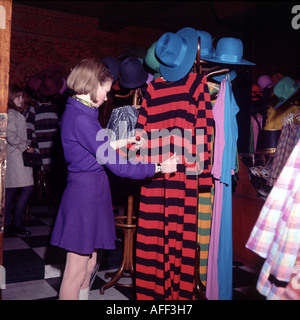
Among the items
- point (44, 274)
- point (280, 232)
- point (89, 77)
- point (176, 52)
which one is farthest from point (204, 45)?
point (44, 274)

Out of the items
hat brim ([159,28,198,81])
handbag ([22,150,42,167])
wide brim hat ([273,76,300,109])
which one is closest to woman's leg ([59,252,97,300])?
hat brim ([159,28,198,81])

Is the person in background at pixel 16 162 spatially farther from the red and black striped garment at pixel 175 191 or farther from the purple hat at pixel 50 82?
the red and black striped garment at pixel 175 191

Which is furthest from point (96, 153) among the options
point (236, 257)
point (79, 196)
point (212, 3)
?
point (236, 257)

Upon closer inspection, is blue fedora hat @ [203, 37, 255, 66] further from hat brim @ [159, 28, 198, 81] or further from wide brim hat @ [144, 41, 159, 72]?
wide brim hat @ [144, 41, 159, 72]

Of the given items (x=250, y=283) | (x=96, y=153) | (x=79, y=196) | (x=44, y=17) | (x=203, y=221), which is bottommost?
(x=250, y=283)

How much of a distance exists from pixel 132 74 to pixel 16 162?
1.84 m

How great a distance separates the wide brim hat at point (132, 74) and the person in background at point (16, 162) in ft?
4.69

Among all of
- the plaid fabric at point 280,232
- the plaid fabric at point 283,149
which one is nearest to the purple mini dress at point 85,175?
the plaid fabric at point 280,232

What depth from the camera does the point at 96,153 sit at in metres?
1.72

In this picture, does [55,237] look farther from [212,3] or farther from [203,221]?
[212,3]

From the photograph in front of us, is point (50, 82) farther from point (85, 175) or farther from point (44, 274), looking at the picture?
point (85, 175)

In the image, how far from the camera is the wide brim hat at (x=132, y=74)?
2.77 meters

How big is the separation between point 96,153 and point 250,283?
2003 mm

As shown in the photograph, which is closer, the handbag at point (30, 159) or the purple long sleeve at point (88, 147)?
the purple long sleeve at point (88, 147)
